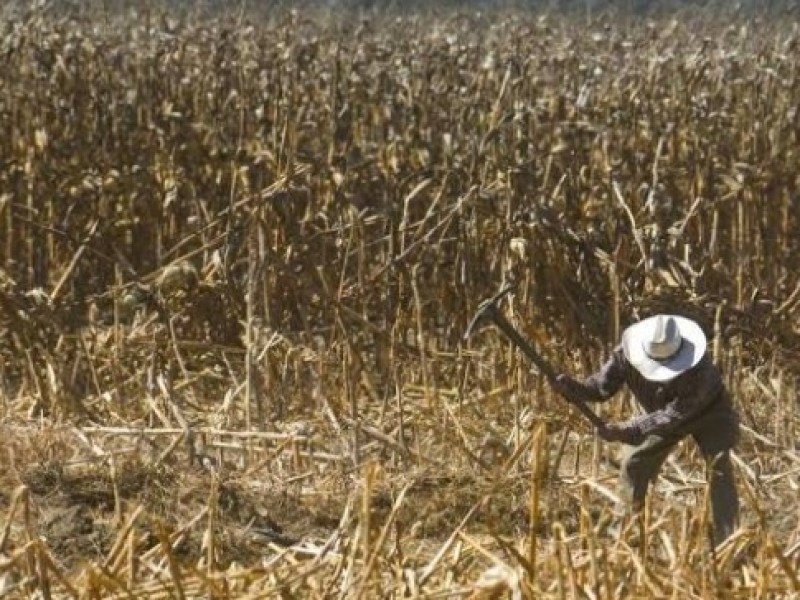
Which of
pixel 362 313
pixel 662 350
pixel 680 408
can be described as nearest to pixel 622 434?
pixel 680 408

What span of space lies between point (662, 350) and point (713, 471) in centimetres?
44

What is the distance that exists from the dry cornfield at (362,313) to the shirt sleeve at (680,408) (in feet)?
0.93

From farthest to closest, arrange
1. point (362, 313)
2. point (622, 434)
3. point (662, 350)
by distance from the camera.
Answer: point (362, 313), point (622, 434), point (662, 350)

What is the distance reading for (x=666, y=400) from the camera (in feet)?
16.6

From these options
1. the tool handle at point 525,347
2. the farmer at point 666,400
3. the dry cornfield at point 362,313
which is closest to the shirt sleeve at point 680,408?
the farmer at point 666,400

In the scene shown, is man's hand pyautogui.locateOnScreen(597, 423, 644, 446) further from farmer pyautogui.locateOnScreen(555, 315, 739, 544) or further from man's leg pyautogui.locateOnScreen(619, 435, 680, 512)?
man's leg pyautogui.locateOnScreen(619, 435, 680, 512)

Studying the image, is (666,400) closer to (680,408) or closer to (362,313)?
(680,408)

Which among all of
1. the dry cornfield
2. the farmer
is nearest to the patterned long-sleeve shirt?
the farmer

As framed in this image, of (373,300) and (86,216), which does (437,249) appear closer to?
(373,300)

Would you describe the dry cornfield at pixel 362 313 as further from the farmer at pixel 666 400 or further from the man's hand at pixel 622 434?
the man's hand at pixel 622 434

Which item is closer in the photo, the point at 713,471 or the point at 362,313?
the point at 713,471

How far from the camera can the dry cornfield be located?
4.27 meters

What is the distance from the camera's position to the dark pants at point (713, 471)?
5.12 metres

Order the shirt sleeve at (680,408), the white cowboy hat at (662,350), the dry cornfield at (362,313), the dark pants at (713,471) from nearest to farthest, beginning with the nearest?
1. the dry cornfield at (362,313)
2. the white cowboy hat at (662,350)
3. the shirt sleeve at (680,408)
4. the dark pants at (713,471)
